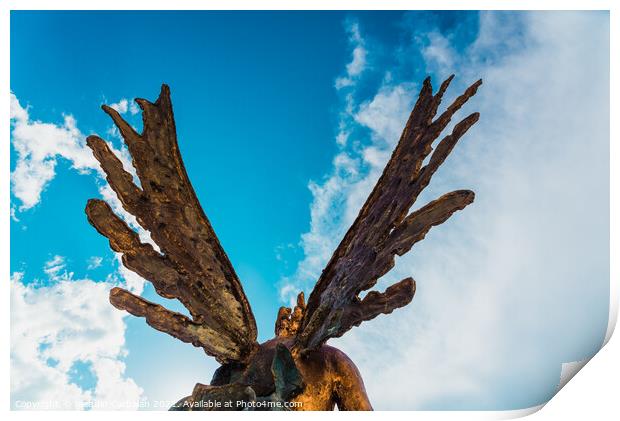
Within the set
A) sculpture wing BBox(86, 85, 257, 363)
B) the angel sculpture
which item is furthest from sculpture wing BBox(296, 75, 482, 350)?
sculpture wing BBox(86, 85, 257, 363)

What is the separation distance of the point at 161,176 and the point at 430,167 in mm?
1256

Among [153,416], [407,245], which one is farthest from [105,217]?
[407,245]

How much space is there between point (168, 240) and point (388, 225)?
3.37 feet

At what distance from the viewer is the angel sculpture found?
2191 millimetres

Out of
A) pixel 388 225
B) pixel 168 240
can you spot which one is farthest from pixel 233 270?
pixel 388 225

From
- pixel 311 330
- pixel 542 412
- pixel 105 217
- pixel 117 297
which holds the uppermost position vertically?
pixel 105 217

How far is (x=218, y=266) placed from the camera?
238 cm

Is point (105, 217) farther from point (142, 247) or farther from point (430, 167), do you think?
point (430, 167)

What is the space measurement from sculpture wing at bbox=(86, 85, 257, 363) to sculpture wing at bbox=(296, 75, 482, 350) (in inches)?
17.2

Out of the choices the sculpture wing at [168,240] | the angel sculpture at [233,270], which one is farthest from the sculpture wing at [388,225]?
the sculpture wing at [168,240]

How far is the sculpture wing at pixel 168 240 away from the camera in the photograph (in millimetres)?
2174

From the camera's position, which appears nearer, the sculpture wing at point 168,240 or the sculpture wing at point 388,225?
the sculpture wing at point 168,240

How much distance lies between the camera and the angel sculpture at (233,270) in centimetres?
219

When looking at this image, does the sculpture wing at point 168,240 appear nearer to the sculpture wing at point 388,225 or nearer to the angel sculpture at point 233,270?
the angel sculpture at point 233,270
